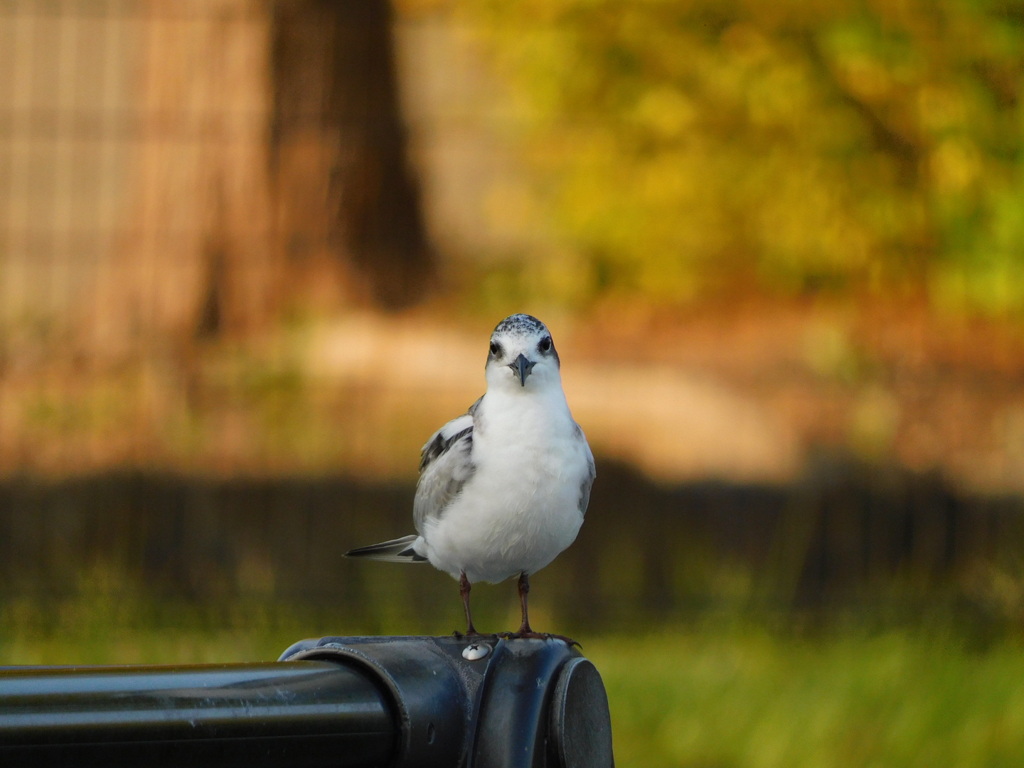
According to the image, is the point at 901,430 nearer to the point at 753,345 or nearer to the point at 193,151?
the point at 753,345

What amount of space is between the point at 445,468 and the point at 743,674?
347 cm

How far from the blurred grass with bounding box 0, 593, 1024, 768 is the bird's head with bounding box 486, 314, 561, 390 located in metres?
2.22

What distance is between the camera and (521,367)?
205cm

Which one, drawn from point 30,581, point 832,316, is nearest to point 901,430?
point 832,316

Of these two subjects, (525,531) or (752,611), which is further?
(752,611)

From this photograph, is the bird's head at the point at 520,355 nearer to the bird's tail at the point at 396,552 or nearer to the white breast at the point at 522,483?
the white breast at the point at 522,483

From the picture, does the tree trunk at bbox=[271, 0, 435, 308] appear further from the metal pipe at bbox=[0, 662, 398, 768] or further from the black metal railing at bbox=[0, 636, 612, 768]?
the metal pipe at bbox=[0, 662, 398, 768]

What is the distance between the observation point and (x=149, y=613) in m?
6.08

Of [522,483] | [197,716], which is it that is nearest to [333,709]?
[197,716]

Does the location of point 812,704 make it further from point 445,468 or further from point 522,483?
point 522,483

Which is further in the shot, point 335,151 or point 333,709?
point 335,151

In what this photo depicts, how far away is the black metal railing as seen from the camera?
96 centimetres

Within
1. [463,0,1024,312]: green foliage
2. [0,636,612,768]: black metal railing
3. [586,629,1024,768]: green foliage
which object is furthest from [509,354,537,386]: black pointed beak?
A: [463,0,1024,312]: green foliage

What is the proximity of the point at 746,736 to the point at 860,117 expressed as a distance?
4390 mm
